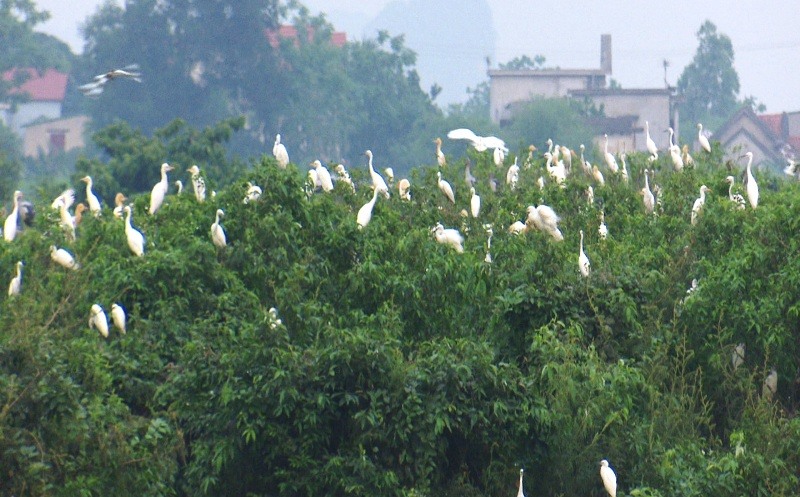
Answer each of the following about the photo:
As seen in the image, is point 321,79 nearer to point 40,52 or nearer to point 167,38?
point 167,38

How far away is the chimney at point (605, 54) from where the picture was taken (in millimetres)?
68625

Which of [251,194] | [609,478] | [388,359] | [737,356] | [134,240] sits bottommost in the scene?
[609,478]

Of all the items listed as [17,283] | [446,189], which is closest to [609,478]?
[17,283]

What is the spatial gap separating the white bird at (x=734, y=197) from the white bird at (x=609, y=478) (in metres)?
3.52

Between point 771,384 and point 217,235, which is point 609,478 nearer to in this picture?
point 771,384

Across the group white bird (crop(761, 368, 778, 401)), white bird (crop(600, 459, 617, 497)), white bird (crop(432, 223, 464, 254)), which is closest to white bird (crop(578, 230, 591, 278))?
white bird (crop(432, 223, 464, 254))

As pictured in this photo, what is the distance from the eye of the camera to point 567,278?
11.6 meters

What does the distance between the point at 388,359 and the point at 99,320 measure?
2405 millimetres

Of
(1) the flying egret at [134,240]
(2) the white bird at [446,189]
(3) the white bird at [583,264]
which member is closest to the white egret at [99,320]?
(1) the flying egret at [134,240]

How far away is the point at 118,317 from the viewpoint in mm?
11055

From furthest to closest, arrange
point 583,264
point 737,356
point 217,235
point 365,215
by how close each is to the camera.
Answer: point 365,215 → point 583,264 → point 217,235 → point 737,356

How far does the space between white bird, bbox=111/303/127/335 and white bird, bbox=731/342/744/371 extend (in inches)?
163

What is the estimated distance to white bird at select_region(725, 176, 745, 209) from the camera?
12.8 metres

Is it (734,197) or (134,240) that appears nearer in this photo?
(134,240)
